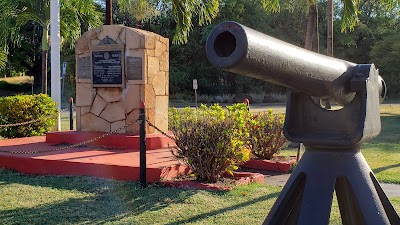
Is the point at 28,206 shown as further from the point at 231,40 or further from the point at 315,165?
the point at 231,40

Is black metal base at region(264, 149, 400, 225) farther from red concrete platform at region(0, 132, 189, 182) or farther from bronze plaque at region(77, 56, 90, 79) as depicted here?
bronze plaque at region(77, 56, 90, 79)

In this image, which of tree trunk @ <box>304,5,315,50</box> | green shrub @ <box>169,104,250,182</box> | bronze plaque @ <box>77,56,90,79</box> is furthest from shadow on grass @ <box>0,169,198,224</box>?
tree trunk @ <box>304,5,315,50</box>

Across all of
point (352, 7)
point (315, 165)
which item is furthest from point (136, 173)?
point (352, 7)

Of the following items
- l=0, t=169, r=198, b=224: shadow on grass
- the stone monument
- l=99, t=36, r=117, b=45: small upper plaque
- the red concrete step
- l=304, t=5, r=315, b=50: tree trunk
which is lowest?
l=0, t=169, r=198, b=224: shadow on grass

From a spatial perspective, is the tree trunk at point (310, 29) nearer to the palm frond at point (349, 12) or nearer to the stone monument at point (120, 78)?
the palm frond at point (349, 12)

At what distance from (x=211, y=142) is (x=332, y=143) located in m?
4.08

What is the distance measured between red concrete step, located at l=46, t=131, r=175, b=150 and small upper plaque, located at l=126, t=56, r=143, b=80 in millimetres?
1204

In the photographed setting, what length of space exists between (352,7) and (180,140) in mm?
6003

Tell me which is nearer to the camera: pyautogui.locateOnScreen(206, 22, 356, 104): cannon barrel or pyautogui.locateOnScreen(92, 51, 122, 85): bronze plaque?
pyautogui.locateOnScreen(206, 22, 356, 104): cannon barrel

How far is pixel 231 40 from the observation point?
7.63ft

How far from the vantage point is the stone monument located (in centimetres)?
1033

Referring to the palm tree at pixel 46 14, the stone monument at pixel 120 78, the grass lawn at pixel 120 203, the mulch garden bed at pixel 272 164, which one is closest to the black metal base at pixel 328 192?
the grass lawn at pixel 120 203

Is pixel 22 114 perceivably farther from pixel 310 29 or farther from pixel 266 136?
pixel 310 29

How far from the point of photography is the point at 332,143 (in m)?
2.97
